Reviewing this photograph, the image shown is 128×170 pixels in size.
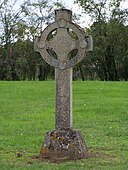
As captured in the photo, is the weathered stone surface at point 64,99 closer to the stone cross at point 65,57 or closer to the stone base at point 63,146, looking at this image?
the stone cross at point 65,57

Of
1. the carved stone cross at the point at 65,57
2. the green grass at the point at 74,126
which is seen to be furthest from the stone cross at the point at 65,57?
the green grass at the point at 74,126

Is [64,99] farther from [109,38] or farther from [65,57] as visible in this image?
[109,38]

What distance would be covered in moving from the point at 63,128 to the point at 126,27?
39.2 metres

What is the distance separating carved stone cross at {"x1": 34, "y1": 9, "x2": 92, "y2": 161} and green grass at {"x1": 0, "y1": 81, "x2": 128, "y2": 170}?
826 millimetres

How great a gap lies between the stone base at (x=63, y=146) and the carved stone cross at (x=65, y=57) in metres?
0.17

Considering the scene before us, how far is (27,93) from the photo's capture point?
67.2ft

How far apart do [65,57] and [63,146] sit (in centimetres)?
139

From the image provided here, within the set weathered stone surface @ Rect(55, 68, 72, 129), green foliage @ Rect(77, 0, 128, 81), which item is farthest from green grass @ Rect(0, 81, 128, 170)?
green foliage @ Rect(77, 0, 128, 81)

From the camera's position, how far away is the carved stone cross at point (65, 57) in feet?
23.8

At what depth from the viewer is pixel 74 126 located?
35.1 feet

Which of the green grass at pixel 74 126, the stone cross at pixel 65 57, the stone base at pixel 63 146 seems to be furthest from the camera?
the stone cross at pixel 65 57

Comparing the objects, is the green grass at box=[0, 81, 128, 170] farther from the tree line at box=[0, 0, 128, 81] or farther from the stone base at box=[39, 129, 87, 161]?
the tree line at box=[0, 0, 128, 81]

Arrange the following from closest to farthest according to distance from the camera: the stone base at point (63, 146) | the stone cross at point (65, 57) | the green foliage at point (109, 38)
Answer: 1. the stone base at point (63, 146)
2. the stone cross at point (65, 57)
3. the green foliage at point (109, 38)

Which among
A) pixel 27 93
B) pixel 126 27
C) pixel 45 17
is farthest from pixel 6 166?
pixel 45 17
